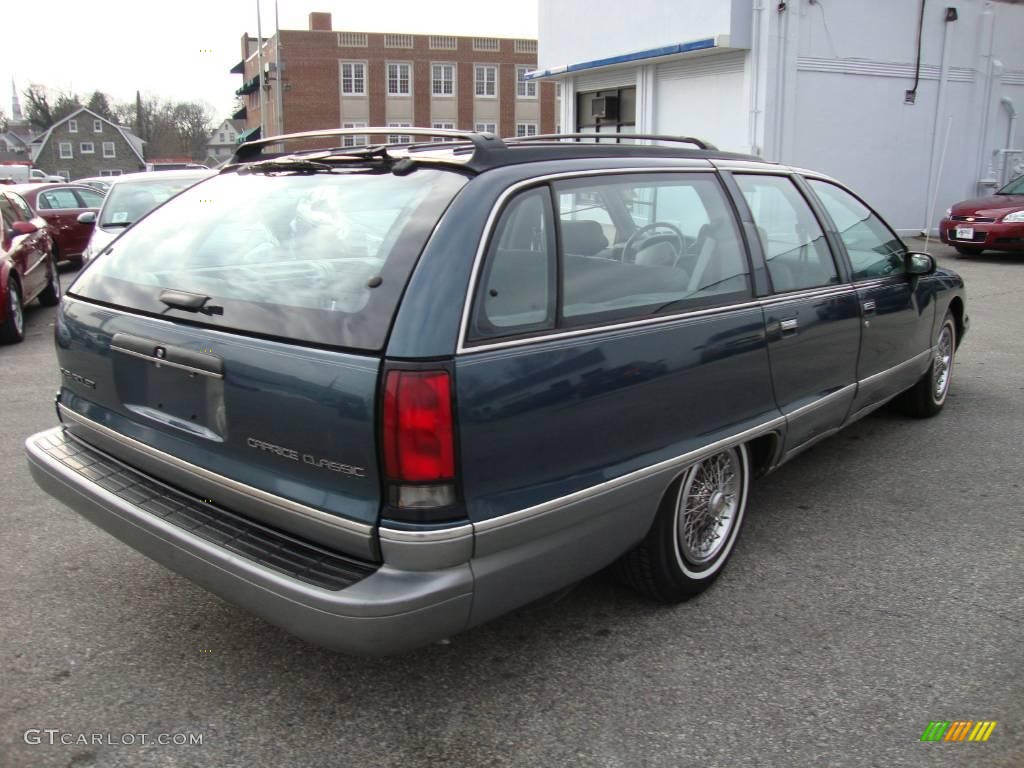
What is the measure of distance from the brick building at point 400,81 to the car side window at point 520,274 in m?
52.5

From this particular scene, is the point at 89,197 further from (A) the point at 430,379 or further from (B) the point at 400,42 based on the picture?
(B) the point at 400,42

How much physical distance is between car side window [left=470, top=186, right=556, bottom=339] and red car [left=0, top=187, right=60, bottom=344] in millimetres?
7370

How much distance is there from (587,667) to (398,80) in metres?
56.1

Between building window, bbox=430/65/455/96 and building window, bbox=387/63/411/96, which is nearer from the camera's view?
building window, bbox=387/63/411/96

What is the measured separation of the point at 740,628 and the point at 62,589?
2596mm

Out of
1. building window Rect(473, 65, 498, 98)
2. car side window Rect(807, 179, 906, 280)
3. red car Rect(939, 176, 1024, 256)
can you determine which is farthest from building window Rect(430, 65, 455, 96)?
car side window Rect(807, 179, 906, 280)

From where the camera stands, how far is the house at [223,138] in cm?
9394

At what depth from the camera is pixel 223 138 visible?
99.6 m

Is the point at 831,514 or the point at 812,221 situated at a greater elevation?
the point at 812,221

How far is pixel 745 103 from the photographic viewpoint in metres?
15.9

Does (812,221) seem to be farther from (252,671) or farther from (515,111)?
(515,111)

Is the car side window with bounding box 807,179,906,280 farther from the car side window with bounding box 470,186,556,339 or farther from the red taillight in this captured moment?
the red taillight

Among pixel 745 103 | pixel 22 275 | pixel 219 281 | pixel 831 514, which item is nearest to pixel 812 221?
pixel 831 514
